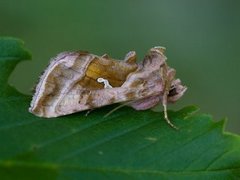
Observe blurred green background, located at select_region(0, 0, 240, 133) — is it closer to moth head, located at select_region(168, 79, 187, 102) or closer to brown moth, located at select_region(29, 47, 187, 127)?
moth head, located at select_region(168, 79, 187, 102)

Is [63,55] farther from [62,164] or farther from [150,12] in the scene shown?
[150,12]

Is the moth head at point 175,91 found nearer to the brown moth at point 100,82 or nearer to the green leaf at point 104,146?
the brown moth at point 100,82

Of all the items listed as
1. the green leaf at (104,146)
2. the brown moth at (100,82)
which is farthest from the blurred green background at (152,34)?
the green leaf at (104,146)

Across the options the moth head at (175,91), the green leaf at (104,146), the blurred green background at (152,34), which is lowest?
the blurred green background at (152,34)

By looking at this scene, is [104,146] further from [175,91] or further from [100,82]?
[175,91]

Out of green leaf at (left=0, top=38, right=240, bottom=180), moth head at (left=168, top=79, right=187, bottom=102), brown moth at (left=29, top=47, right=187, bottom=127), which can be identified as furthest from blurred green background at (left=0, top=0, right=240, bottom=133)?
green leaf at (left=0, top=38, right=240, bottom=180)
